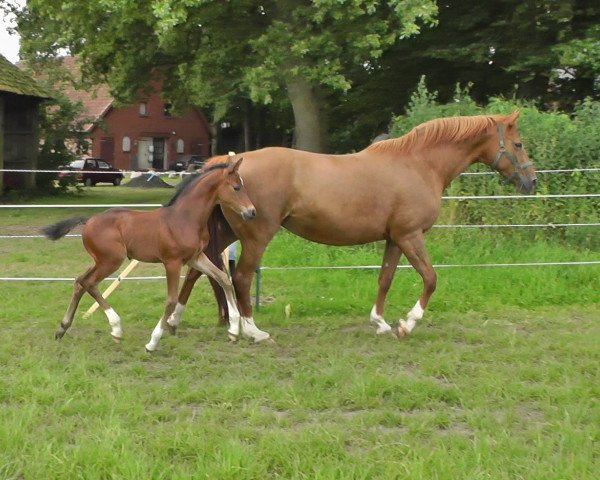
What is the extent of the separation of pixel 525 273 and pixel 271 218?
3550 millimetres

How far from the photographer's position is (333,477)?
11.2 ft

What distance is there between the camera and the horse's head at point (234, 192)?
568cm

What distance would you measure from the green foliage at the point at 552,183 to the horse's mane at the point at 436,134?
10.8 feet

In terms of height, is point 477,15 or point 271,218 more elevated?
point 477,15

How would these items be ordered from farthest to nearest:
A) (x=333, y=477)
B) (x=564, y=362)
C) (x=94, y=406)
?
(x=564, y=362) → (x=94, y=406) → (x=333, y=477)

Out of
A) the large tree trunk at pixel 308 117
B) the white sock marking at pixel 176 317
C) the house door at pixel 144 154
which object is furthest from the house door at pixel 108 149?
the white sock marking at pixel 176 317

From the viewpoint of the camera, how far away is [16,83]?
73.4 feet

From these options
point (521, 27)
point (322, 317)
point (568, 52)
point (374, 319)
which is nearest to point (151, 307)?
point (322, 317)

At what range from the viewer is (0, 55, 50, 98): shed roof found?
21602 millimetres

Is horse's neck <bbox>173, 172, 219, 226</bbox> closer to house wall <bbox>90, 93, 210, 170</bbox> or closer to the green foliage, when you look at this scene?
the green foliage

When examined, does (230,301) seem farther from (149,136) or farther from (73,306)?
(149,136)

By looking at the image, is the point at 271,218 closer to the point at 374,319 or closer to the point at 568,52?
the point at 374,319

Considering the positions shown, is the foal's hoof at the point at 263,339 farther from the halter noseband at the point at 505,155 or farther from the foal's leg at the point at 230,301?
the halter noseband at the point at 505,155

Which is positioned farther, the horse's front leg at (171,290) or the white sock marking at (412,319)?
the white sock marking at (412,319)
